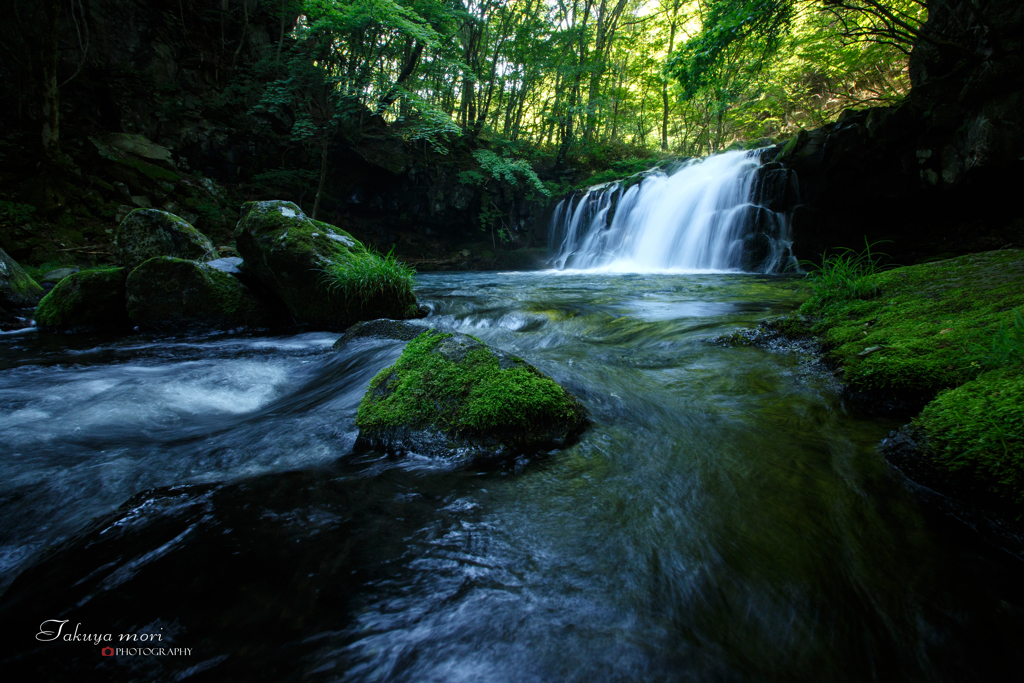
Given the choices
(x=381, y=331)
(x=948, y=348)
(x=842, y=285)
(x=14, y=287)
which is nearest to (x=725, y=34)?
(x=842, y=285)

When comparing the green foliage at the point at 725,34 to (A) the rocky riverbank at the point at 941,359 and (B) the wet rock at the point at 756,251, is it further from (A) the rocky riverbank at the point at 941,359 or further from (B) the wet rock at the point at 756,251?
(A) the rocky riverbank at the point at 941,359

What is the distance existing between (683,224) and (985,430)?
13.0 metres

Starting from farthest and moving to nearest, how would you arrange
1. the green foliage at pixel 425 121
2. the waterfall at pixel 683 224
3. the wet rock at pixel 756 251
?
the green foliage at pixel 425 121, the waterfall at pixel 683 224, the wet rock at pixel 756 251

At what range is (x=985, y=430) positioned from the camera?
167cm

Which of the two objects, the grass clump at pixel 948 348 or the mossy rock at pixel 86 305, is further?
the mossy rock at pixel 86 305

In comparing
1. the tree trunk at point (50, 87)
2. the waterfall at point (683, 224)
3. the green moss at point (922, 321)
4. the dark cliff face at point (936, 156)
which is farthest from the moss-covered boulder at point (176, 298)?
the dark cliff face at point (936, 156)

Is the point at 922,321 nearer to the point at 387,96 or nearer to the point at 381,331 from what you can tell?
the point at 381,331

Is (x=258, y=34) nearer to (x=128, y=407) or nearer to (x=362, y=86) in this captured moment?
(x=362, y=86)

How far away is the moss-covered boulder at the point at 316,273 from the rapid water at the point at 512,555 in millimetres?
3064

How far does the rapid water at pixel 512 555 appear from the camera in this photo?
3.85 ft

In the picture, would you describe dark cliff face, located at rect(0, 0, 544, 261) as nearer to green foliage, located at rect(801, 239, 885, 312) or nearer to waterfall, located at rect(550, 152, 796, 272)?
waterfall, located at rect(550, 152, 796, 272)

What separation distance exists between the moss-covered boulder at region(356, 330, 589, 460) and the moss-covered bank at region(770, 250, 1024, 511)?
1.70 m

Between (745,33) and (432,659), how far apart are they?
10157 millimetres

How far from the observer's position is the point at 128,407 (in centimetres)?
324
